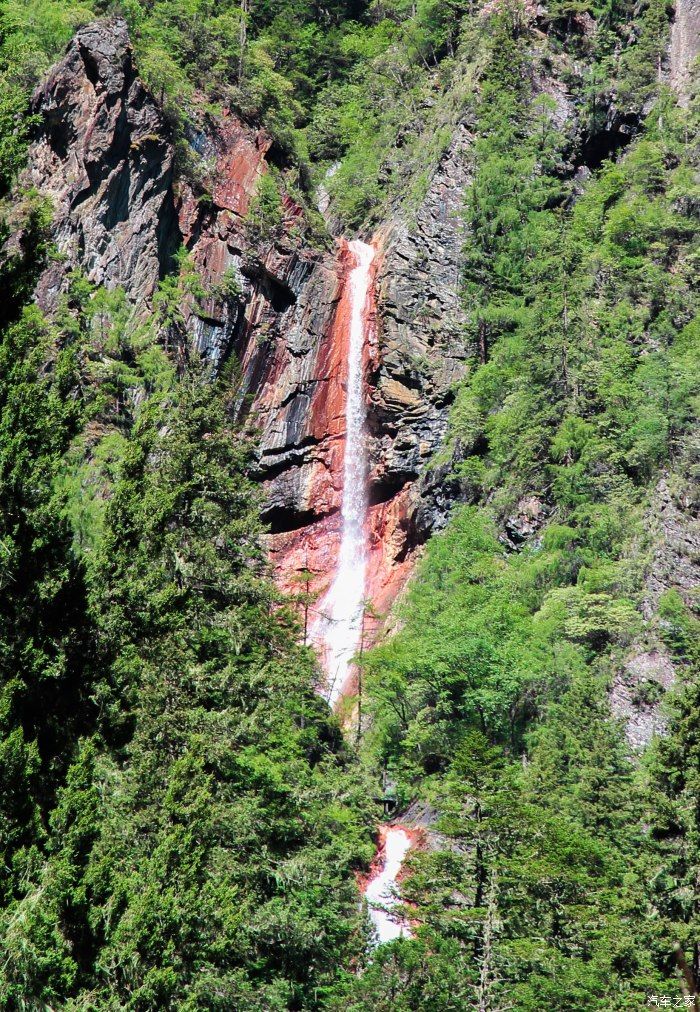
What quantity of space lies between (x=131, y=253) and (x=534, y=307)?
17.3 m

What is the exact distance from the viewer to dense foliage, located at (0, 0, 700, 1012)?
47.7 ft

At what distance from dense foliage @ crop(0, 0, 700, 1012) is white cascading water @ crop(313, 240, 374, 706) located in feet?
15.9

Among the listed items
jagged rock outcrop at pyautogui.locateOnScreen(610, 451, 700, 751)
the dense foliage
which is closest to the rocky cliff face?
the dense foliage

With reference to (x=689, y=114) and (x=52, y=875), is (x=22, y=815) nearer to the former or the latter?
(x=52, y=875)

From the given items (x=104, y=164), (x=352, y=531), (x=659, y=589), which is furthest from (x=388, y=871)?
(x=104, y=164)

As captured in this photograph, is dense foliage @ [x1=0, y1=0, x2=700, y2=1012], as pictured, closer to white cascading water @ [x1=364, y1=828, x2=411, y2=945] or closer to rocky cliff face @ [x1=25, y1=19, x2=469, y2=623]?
rocky cliff face @ [x1=25, y1=19, x2=469, y2=623]

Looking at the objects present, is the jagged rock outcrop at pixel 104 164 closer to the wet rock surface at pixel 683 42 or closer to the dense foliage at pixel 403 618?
the dense foliage at pixel 403 618

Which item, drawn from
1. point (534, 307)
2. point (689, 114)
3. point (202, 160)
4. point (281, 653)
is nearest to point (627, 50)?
point (689, 114)

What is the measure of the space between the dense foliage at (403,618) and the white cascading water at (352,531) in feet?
15.9

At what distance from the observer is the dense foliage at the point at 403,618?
14.5 m

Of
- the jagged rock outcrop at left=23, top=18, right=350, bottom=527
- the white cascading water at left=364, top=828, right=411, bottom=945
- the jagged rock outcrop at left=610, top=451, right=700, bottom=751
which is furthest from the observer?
the jagged rock outcrop at left=23, top=18, right=350, bottom=527

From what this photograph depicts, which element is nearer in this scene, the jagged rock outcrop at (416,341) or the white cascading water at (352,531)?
the white cascading water at (352,531)

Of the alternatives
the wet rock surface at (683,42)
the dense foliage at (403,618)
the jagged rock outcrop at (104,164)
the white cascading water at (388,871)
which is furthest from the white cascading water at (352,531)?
the wet rock surface at (683,42)

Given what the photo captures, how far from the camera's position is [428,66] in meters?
63.8
